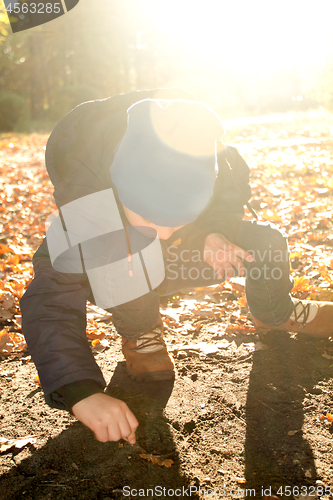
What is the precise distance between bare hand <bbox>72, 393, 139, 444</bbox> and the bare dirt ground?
0.31 m

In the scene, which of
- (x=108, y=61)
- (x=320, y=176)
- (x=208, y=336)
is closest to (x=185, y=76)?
(x=108, y=61)

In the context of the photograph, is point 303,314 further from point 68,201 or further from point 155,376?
point 68,201

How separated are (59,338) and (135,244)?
1.88 feet

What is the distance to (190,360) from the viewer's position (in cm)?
228

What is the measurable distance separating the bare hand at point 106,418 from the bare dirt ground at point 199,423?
31 centimetres

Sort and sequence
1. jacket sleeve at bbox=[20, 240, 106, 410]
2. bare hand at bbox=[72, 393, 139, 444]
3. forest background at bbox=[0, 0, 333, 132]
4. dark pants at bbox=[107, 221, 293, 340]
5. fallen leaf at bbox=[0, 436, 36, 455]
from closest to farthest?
bare hand at bbox=[72, 393, 139, 444] < jacket sleeve at bbox=[20, 240, 106, 410] < fallen leaf at bbox=[0, 436, 36, 455] < dark pants at bbox=[107, 221, 293, 340] < forest background at bbox=[0, 0, 333, 132]

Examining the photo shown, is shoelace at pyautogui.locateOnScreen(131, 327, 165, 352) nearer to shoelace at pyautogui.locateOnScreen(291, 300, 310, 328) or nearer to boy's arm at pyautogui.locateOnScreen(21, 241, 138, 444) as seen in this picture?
boy's arm at pyautogui.locateOnScreen(21, 241, 138, 444)

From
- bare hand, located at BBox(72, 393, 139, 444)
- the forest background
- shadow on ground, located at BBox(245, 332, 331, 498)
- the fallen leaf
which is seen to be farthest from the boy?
the forest background

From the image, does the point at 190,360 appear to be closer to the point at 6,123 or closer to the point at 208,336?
the point at 208,336

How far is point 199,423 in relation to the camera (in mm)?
1795

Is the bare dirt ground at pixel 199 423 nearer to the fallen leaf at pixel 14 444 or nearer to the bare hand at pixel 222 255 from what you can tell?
the fallen leaf at pixel 14 444

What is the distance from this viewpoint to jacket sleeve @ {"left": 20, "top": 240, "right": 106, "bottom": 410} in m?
1.47

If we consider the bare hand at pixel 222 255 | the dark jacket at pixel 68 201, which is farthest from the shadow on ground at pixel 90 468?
the bare hand at pixel 222 255

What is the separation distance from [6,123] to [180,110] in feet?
87.9
